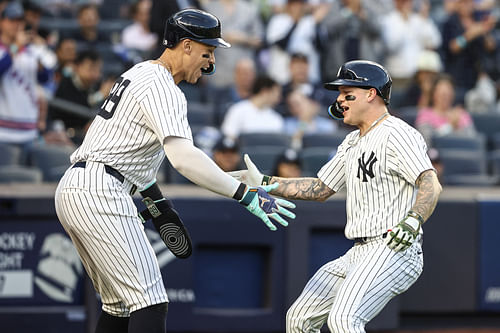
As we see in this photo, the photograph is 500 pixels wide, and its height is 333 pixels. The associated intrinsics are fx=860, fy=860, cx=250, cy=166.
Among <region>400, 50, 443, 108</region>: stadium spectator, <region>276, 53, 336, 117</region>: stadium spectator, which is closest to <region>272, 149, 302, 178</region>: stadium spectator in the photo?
<region>276, 53, 336, 117</region>: stadium spectator

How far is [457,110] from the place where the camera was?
9281 millimetres

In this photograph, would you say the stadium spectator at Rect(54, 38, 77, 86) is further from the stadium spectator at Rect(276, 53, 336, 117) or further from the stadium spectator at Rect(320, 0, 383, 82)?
the stadium spectator at Rect(320, 0, 383, 82)

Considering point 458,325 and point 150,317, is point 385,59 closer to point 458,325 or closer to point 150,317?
point 458,325

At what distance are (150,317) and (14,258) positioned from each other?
2.29 meters

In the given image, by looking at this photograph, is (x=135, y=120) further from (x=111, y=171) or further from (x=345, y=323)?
(x=345, y=323)

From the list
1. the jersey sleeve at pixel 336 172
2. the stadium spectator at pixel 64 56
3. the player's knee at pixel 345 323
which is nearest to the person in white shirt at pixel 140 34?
the stadium spectator at pixel 64 56

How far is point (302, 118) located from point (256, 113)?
0.52 m

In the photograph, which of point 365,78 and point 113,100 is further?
point 365,78

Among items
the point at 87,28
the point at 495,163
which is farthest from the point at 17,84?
the point at 495,163

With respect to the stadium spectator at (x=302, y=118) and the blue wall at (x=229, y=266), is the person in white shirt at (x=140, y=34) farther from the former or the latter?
the blue wall at (x=229, y=266)

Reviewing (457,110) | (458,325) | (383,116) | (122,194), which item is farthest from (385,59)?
(122,194)

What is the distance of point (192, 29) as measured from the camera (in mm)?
4086

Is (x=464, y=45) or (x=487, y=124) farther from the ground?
(x=464, y=45)

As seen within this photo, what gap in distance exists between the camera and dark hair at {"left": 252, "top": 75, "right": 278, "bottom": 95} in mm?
8680
